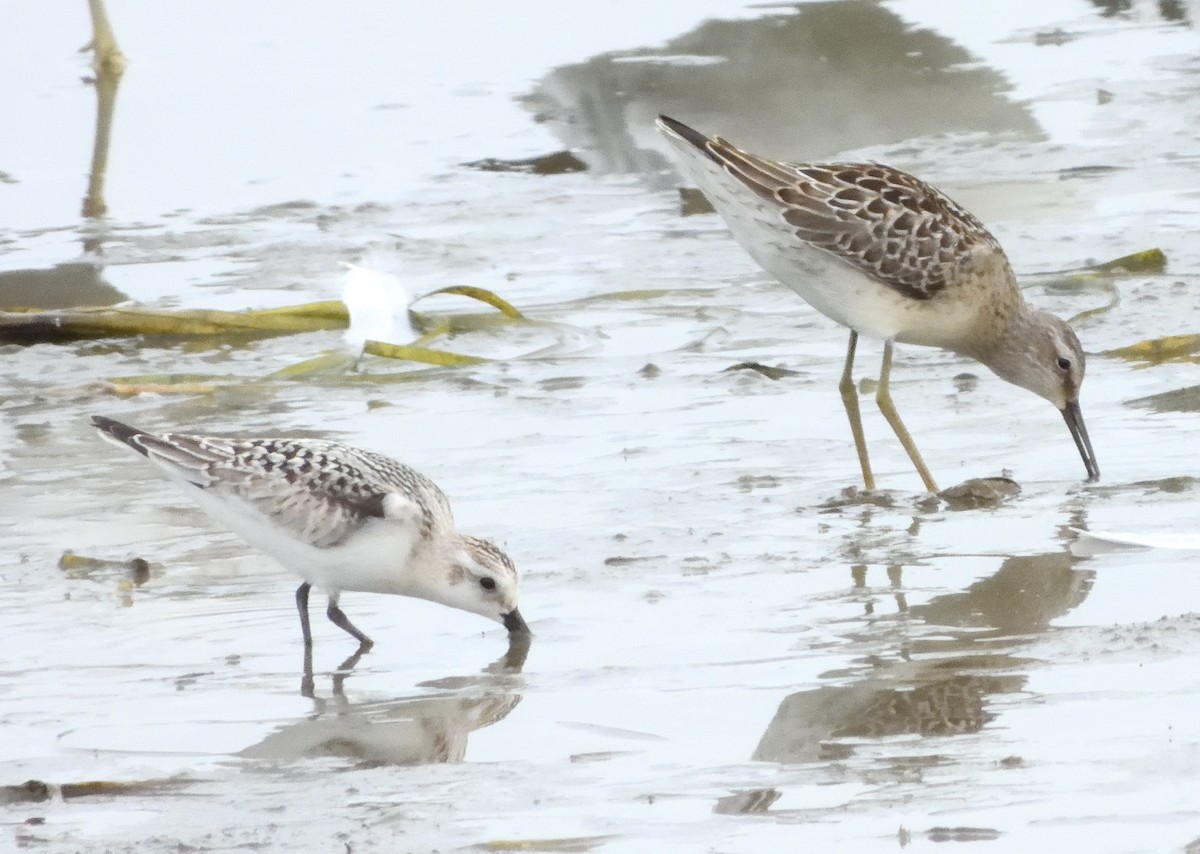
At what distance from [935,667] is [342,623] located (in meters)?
1.82

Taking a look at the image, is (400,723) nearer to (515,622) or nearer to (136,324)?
(515,622)

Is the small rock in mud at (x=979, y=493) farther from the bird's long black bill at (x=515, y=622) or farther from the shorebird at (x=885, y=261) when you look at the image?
the bird's long black bill at (x=515, y=622)

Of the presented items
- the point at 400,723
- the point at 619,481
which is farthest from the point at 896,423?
the point at 400,723

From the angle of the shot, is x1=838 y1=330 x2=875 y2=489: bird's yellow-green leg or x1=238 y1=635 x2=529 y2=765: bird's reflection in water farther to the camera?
x1=838 y1=330 x2=875 y2=489: bird's yellow-green leg

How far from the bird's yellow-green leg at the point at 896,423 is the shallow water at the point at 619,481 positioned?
4.8 inches

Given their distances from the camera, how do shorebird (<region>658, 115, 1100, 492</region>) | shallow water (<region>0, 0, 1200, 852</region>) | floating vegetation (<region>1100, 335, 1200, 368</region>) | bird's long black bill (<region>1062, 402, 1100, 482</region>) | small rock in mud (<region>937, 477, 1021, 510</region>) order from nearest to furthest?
shallow water (<region>0, 0, 1200, 852</region>)
small rock in mud (<region>937, 477, 1021, 510</region>)
bird's long black bill (<region>1062, 402, 1100, 482</region>)
shorebird (<region>658, 115, 1100, 492</region>)
floating vegetation (<region>1100, 335, 1200, 368</region>)

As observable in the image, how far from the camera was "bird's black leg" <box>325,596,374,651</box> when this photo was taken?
6.08 metres

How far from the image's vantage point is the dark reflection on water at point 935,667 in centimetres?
493

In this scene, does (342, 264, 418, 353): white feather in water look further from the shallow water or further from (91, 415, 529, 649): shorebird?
(91, 415, 529, 649): shorebird

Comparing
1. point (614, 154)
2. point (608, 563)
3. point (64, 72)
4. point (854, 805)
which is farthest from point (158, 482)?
point (64, 72)

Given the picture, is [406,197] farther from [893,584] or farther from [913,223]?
[893,584]

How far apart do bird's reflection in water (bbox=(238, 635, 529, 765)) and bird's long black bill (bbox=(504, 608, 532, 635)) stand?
0.18 m

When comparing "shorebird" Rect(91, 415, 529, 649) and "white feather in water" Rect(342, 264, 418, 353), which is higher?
"shorebird" Rect(91, 415, 529, 649)

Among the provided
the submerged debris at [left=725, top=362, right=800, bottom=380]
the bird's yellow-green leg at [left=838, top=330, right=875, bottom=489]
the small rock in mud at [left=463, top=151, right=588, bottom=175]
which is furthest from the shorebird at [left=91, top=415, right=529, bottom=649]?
the small rock in mud at [left=463, top=151, right=588, bottom=175]
